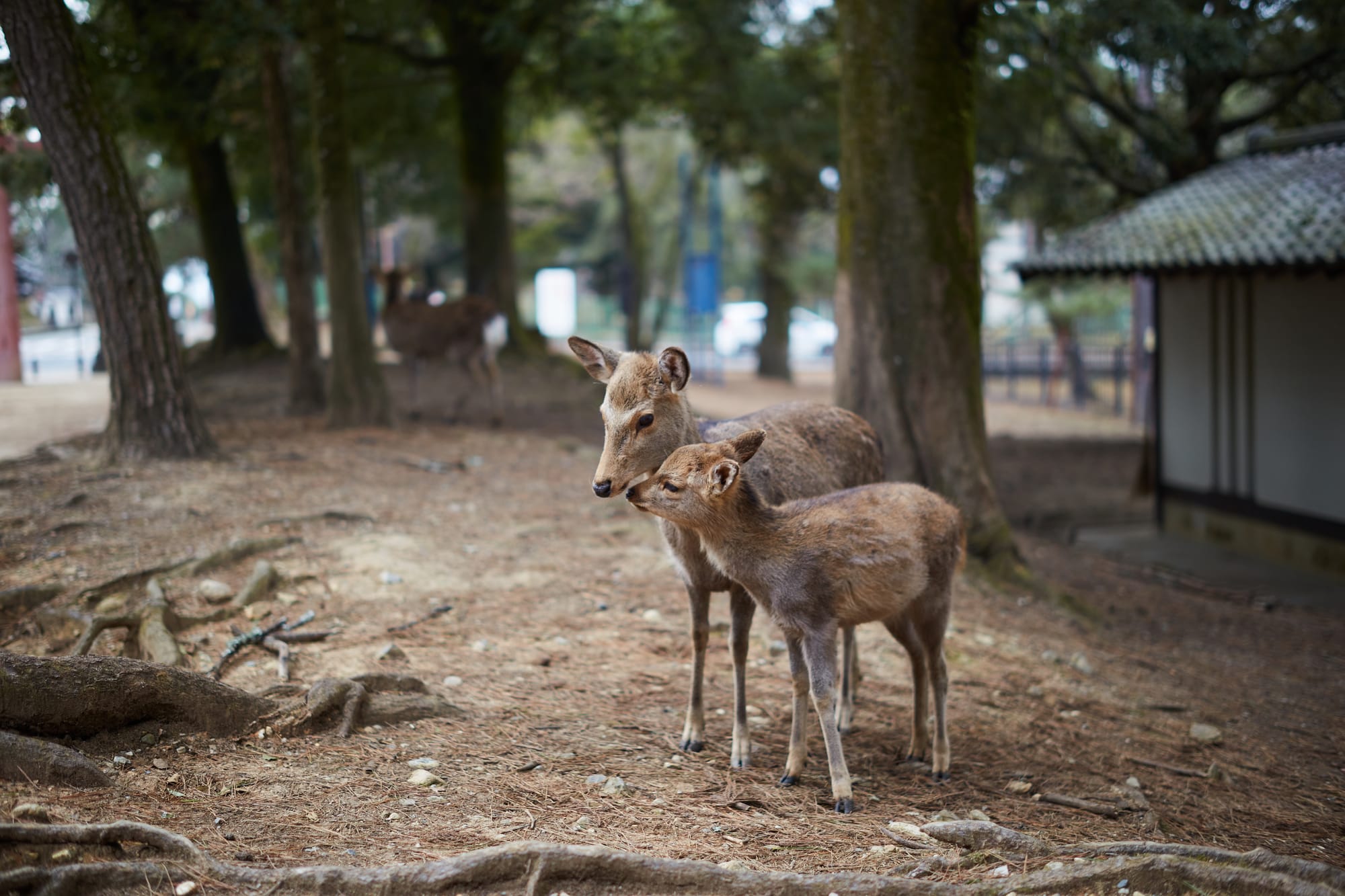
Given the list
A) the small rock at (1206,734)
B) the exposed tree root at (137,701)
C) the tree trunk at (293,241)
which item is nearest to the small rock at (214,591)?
the exposed tree root at (137,701)

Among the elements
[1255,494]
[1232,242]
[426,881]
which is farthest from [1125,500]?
[426,881]

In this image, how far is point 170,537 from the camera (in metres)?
7.57

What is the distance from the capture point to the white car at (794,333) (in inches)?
1603

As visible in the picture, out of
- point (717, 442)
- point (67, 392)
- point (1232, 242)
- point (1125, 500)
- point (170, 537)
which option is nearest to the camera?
point (717, 442)

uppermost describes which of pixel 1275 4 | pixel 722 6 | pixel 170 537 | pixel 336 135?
pixel 722 6

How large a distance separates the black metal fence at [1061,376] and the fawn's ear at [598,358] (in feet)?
67.6

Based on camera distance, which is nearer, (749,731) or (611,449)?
(611,449)

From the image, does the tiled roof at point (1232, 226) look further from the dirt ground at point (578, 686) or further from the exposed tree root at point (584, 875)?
the exposed tree root at point (584, 875)

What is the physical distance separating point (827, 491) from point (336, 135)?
27.2 ft

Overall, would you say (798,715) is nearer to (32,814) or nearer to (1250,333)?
(32,814)

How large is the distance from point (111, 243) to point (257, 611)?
3878mm

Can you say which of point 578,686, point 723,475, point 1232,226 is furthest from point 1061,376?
point 723,475

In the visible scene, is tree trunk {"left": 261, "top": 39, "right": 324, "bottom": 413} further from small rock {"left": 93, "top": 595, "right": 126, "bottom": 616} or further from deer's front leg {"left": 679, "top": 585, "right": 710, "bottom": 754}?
deer's front leg {"left": 679, "top": 585, "right": 710, "bottom": 754}

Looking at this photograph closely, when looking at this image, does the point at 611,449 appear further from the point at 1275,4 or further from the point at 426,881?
the point at 1275,4
